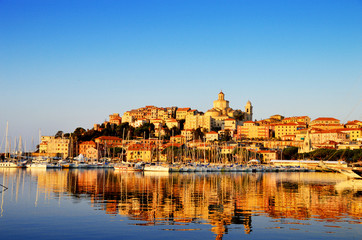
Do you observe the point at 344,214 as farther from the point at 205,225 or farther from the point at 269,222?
the point at 205,225

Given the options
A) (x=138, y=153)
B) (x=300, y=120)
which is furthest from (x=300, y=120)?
(x=138, y=153)

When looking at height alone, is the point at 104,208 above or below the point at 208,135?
below

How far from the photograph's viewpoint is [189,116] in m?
139

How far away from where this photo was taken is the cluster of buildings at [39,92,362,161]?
106 meters

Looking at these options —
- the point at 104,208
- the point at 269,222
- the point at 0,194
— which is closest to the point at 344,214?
the point at 269,222

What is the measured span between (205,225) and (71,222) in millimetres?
5949

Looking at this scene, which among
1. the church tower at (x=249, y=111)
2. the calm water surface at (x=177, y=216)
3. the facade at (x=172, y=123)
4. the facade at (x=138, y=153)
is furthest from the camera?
the church tower at (x=249, y=111)

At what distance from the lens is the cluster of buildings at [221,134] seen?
106 meters

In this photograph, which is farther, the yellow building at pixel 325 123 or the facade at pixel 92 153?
the yellow building at pixel 325 123

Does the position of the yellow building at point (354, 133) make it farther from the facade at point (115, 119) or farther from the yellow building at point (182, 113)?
the facade at point (115, 119)

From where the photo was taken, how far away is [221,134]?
129125mm

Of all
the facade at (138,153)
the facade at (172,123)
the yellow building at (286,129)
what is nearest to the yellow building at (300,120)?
the yellow building at (286,129)

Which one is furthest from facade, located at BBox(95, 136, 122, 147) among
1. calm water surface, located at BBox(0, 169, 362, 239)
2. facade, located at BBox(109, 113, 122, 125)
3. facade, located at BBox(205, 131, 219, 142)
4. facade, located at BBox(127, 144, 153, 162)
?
calm water surface, located at BBox(0, 169, 362, 239)

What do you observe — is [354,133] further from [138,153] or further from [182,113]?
[138,153]
